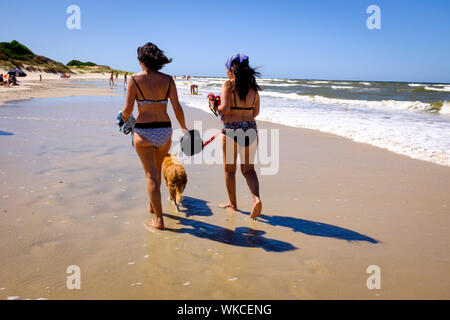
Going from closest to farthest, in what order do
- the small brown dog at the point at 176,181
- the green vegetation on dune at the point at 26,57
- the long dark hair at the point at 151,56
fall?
the long dark hair at the point at 151,56 → the small brown dog at the point at 176,181 → the green vegetation on dune at the point at 26,57

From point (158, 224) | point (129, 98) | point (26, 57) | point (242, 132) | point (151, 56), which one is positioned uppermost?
point (26, 57)

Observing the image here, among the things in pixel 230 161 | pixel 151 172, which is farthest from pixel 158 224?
pixel 230 161

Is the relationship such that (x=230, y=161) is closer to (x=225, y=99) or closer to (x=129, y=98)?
(x=225, y=99)

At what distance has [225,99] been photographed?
349cm

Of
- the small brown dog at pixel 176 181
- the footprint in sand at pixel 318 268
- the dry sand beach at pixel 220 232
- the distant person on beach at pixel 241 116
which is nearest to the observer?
the dry sand beach at pixel 220 232

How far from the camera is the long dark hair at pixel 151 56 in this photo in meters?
A: 3.19

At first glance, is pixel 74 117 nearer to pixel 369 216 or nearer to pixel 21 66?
pixel 369 216

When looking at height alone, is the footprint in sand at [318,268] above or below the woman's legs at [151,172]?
below

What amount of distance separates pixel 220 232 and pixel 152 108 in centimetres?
147

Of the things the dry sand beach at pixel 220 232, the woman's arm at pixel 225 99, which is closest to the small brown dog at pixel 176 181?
the dry sand beach at pixel 220 232

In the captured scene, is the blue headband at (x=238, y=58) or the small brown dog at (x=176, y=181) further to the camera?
the small brown dog at (x=176, y=181)

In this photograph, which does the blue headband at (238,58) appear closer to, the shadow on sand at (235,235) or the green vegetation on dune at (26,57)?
the shadow on sand at (235,235)
